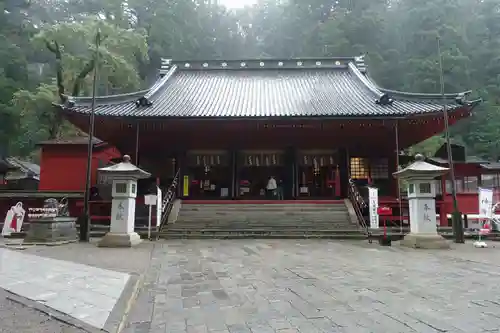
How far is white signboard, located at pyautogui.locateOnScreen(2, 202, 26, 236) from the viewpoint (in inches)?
521

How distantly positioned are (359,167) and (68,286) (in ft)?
50.6

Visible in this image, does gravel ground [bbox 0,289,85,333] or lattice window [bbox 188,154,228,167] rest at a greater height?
lattice window [bbox 188,154,228,167]

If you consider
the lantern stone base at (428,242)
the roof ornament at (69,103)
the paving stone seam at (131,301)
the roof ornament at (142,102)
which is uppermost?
the roof ornament at (142,102)

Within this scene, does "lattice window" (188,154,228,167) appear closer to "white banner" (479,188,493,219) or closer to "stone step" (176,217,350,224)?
"stone step" (176,217,350,224)

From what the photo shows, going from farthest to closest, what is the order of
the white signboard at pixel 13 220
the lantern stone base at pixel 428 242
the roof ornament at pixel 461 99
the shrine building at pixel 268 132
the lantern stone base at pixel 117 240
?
the shrine building at pixel 268 132, the roof ornament at pixel 461 99, the white signboard at pixel 13 220, the lantern stone base at pixel 117 240, the lantern stone base at pixel 428 242

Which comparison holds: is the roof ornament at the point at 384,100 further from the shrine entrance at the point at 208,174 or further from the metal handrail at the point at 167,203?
the metal handrail at the point at 167,203

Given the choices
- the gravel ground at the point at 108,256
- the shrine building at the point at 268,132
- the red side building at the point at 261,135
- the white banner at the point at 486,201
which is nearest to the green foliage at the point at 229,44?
the red side building at the point at 261,135

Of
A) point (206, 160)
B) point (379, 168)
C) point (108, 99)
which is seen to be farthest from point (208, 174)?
point (379, 168)

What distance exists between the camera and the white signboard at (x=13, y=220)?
43.4 feet

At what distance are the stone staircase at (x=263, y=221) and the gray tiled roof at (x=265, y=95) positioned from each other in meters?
3.95

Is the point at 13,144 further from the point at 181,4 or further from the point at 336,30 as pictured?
the point at 336,30

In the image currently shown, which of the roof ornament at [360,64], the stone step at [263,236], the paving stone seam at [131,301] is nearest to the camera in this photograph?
the paving stone seam at [131,301]

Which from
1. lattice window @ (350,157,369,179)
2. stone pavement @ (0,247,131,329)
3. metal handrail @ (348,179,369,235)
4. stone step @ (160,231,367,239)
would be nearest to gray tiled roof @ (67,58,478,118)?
lattice window @ (350,157,369,179)

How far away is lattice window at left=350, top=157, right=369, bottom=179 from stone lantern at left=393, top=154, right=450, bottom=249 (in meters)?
7.29
